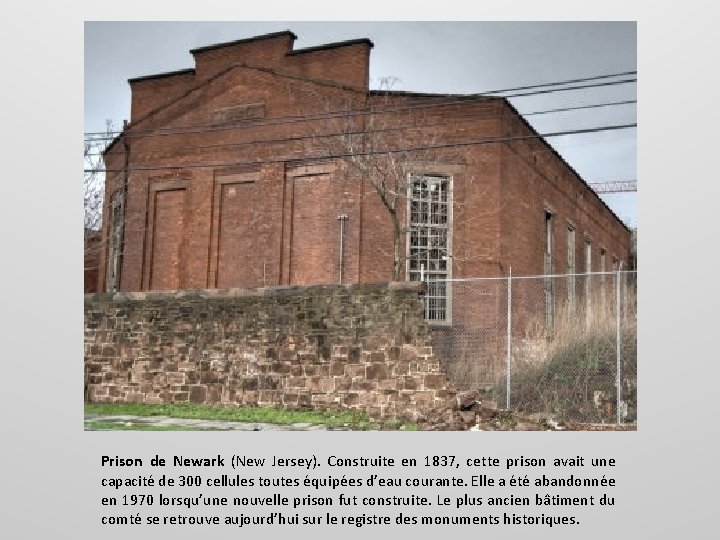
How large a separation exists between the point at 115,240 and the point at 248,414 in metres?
10.7

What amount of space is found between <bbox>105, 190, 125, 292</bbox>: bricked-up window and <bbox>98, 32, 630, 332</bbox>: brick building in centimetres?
6

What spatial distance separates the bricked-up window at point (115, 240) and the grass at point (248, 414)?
25.0ft

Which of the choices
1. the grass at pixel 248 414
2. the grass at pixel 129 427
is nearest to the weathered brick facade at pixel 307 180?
the grass at pixel 248 414

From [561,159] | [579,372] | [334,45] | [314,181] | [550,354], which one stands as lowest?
[579,372]

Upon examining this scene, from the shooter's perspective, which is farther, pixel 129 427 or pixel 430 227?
pixel 430 227

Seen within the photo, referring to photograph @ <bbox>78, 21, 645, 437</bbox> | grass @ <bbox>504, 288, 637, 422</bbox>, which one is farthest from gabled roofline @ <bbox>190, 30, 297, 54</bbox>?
grass @ <bbox>504, 288, 637, 422</bbox>

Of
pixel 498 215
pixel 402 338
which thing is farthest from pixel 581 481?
pixel 498 215

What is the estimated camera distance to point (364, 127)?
20.5m

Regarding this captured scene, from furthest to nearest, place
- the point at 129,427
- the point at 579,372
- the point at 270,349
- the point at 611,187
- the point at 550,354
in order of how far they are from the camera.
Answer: the point at 611,187 < the point at 270,349 < the point at 550,354 < the point at 579,372 < the point at 129,427

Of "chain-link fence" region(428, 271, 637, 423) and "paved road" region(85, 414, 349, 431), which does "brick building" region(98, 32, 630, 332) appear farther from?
"paved road" region(85, 414, 349, 431)

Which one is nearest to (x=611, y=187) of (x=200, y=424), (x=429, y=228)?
(x=429, y=228)

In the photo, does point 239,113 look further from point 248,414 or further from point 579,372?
point 579,372

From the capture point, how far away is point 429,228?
20.1 metres

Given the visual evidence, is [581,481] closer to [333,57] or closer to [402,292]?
[402,292]
